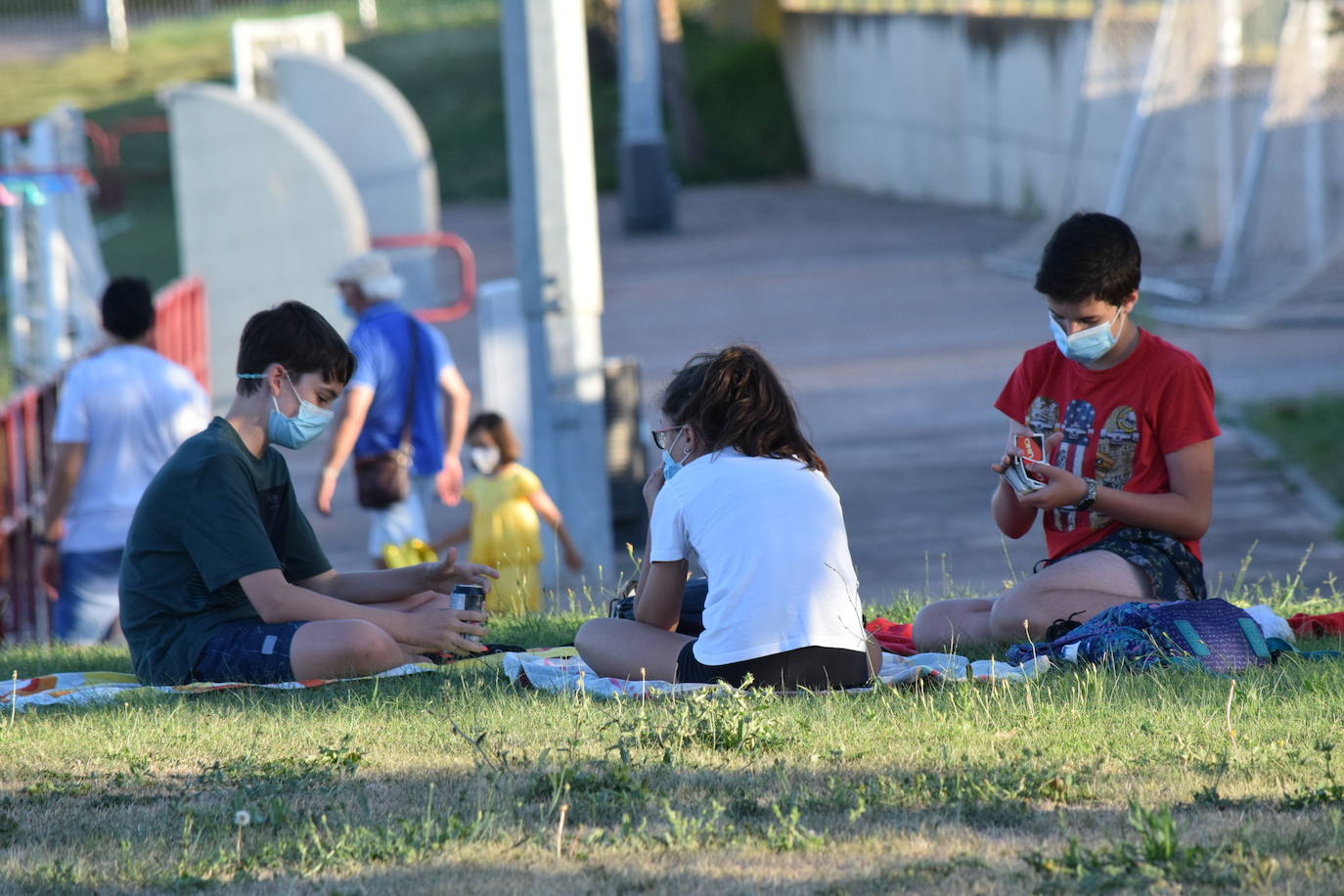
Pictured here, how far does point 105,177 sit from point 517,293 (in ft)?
88.1

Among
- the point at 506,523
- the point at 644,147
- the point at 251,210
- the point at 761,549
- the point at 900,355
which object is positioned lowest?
the point at 900,355

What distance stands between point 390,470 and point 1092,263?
167 inches

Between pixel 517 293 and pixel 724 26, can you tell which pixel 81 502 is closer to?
pixel 517 293

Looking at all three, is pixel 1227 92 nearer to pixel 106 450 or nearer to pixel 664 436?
pixel 106 450

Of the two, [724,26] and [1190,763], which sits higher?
[724,26]

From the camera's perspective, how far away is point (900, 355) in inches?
614

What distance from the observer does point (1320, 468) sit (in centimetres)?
1066

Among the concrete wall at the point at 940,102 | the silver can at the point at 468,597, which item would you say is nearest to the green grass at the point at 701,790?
the silver can at the point at 468,597

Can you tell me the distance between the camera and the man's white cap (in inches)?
328

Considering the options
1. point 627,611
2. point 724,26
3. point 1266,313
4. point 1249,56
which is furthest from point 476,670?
point 724,26

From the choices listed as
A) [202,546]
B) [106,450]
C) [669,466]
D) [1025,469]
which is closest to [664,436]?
[669,466]

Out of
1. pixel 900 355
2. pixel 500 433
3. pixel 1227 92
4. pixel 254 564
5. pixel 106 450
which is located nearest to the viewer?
pixel 254 564

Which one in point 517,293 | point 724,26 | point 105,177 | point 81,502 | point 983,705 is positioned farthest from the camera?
point 724,26

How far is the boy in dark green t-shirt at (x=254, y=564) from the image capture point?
4.93 m
